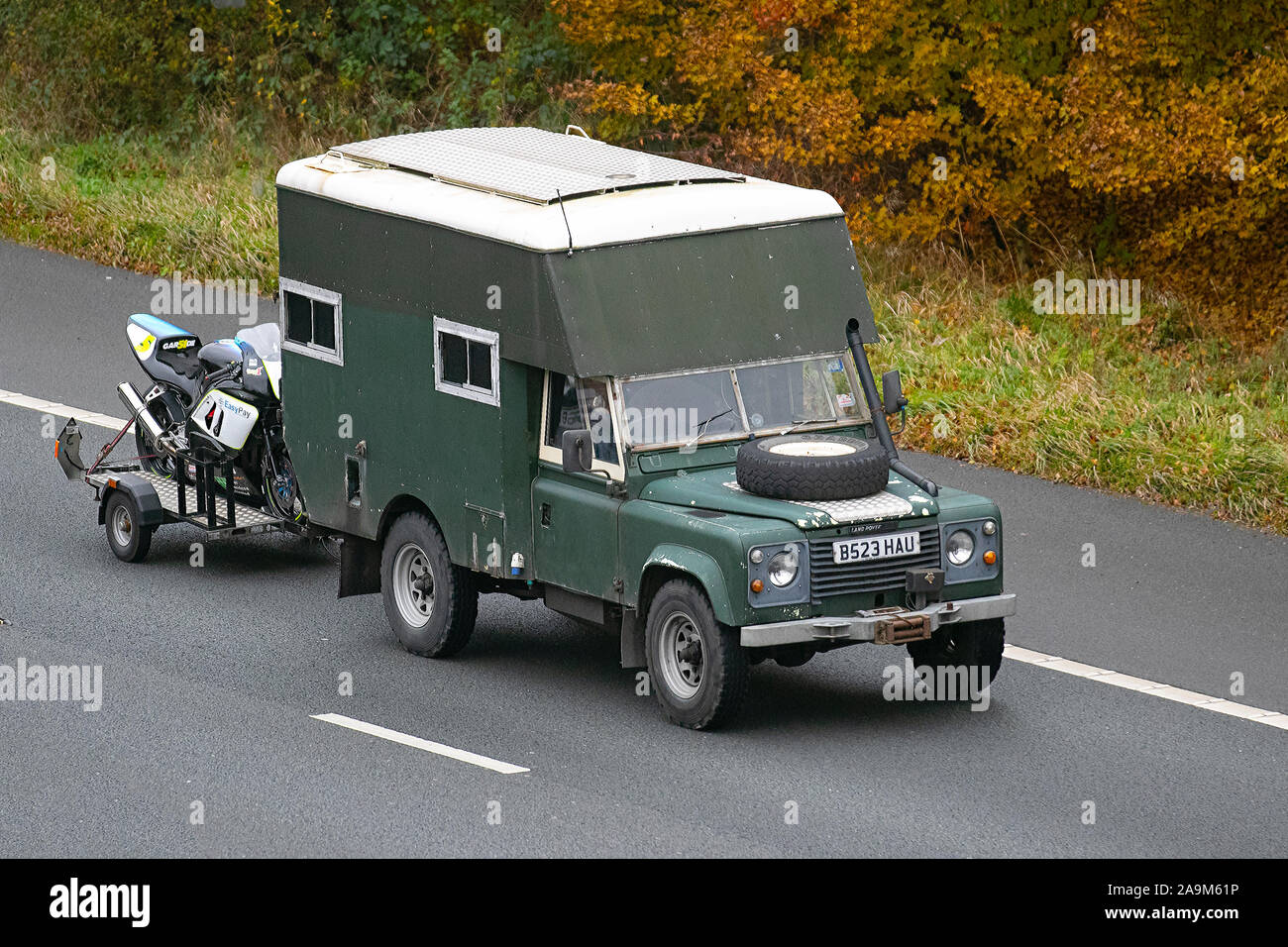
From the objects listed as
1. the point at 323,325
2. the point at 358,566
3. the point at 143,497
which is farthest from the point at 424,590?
the point at 143,497

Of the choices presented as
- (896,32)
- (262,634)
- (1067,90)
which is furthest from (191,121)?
(262,634)

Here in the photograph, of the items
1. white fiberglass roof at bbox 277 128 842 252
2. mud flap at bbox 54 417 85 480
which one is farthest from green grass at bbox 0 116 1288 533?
mud flap at bbox 54 417 85 480

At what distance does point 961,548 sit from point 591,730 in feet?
6.81

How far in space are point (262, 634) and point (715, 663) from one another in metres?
3.48

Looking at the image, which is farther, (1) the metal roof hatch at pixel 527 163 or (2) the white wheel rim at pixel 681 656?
(1) the metal roof hatch at pixel 527 163

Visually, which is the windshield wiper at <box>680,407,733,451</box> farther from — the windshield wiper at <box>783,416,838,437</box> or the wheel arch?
the wheel arch

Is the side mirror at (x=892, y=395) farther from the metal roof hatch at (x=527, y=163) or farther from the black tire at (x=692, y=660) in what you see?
the black tire at (x=692, y=660)

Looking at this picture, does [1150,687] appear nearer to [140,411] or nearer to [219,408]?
[219,408]

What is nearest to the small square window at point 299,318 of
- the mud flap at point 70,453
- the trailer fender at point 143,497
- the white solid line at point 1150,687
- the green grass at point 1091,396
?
the trailer fender at point 143,497

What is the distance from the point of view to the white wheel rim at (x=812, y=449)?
11.6 meters

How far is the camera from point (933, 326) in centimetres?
1992

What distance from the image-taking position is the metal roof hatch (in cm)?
1232

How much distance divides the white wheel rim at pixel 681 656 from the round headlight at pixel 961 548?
1.35m

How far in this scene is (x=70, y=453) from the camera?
15617 mm
